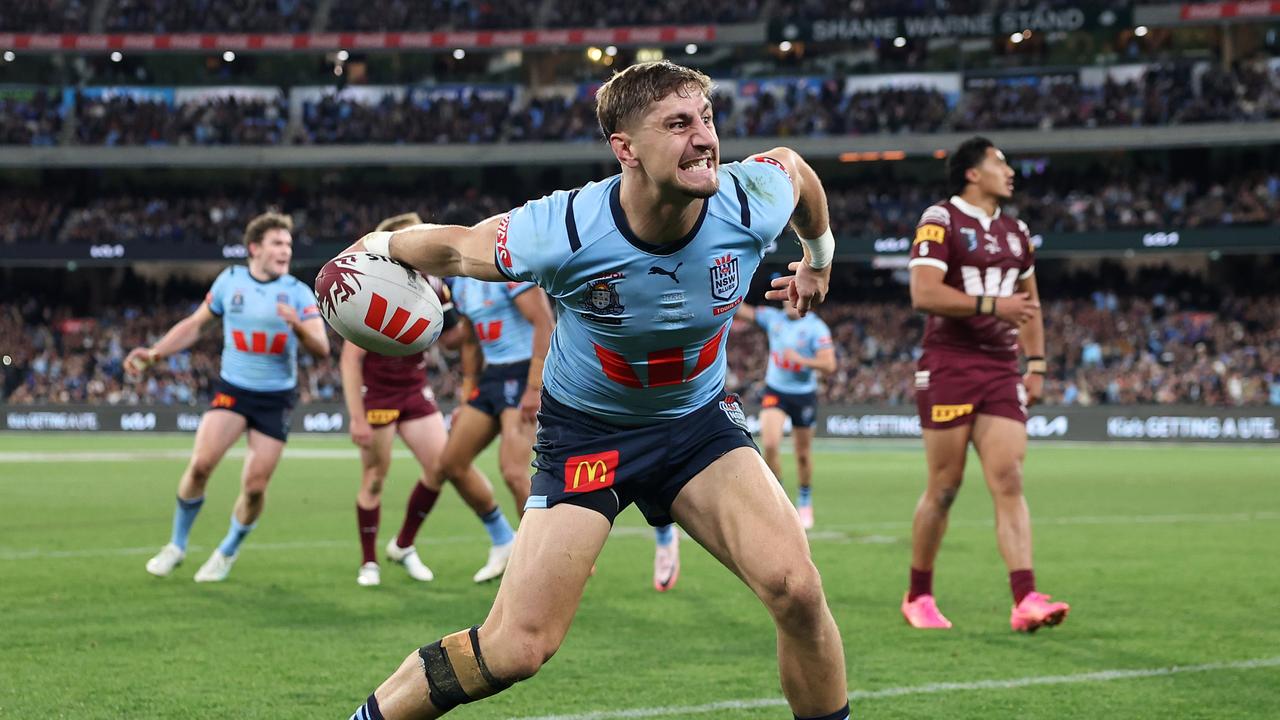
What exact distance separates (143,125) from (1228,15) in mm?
36409

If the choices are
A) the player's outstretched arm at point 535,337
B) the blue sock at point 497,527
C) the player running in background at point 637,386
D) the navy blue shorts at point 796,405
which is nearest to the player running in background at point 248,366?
the blue sock at point 497,527

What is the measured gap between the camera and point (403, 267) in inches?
184

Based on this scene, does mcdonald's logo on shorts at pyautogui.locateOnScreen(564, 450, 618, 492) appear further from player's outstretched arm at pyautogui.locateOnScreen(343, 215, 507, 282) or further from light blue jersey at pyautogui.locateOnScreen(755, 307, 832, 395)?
light blue jersey at pyautogui.locateOnScreen(755, 307, 832, 395)

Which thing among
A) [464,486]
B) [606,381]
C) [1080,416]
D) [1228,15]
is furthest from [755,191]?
[1228,15]

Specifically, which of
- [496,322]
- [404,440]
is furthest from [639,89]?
[404,440]

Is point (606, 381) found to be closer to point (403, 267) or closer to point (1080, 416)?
point (403, 267)

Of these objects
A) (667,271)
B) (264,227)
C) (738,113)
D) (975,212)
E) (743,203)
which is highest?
(738,113)

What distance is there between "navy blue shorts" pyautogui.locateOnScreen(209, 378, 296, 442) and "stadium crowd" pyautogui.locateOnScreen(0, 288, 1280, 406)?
2610cm

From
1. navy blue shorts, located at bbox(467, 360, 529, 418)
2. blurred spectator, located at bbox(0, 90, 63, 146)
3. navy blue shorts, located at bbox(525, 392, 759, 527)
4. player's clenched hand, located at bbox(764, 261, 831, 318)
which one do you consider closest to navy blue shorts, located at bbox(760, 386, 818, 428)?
navy blue shorts, located at bbox(467, 360, 529, 418)

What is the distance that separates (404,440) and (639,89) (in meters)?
6.16

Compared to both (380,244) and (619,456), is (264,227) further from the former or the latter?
(619,456)

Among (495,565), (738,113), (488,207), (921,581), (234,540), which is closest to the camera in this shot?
(921,581)

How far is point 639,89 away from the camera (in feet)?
14.1

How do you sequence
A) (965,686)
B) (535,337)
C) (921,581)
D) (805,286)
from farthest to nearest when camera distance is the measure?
(535,337)
(921,581)
(965,686)
(805,286)
